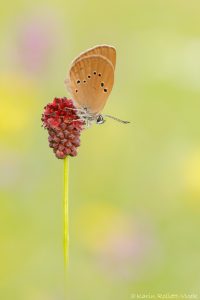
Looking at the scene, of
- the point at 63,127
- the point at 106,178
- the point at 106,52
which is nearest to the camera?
the point at 63,127

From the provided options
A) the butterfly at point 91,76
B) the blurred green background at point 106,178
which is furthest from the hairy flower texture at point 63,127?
the blurred green background at point 106,178

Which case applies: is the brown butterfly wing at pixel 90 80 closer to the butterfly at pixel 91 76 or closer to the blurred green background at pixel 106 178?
the butterfly at pixel 91 76

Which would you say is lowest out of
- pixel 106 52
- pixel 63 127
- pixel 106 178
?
pixel 106 178

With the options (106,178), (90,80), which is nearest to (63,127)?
(90,80)

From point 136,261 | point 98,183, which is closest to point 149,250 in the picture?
point 136,261

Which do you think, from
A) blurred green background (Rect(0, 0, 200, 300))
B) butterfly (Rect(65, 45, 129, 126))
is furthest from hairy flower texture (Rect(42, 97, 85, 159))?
blurred green background (Rect(0, 0, 200, 300))

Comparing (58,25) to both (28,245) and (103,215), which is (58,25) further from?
(28,245)

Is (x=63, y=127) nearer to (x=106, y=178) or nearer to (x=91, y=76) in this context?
(x=91, y=76)
